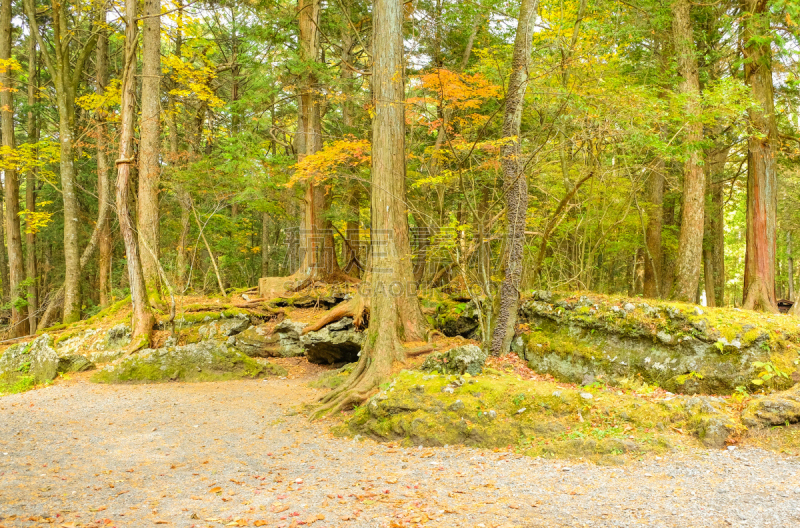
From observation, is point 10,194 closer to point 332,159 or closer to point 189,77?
point 189,77

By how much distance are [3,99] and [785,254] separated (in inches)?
1174

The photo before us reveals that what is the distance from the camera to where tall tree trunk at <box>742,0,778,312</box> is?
28.5ft

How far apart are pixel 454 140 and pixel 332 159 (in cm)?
296

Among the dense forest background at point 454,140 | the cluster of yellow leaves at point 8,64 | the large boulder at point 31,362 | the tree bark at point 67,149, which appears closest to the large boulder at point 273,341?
the dense forest background at point 454,140

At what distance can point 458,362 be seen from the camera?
252 inches

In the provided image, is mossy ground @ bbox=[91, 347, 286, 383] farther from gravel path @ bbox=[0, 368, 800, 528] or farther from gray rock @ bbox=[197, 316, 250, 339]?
gravel path @ bbox=[0, 368, 800, 528]

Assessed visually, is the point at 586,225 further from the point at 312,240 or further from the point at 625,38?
the point at 312,240

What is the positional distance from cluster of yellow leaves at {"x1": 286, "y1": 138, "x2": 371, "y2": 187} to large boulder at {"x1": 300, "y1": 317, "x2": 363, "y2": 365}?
12.1ft

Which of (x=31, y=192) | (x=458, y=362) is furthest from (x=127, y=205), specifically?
(x=458, y=362)

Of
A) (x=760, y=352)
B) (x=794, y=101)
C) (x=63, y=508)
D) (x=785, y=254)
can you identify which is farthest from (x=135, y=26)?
(x=785, y=254)

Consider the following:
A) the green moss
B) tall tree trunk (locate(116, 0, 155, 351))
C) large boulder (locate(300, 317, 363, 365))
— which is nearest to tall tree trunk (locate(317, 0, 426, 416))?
large boulder (locate(300, 317, 363, 365))

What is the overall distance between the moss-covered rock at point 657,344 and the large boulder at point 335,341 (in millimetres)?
3643

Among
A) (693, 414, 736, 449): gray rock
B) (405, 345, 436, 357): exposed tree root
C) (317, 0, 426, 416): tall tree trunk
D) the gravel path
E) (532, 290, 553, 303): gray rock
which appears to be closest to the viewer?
the gravel path

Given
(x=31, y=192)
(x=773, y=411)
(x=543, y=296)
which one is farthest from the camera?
(x=31, y=192)
